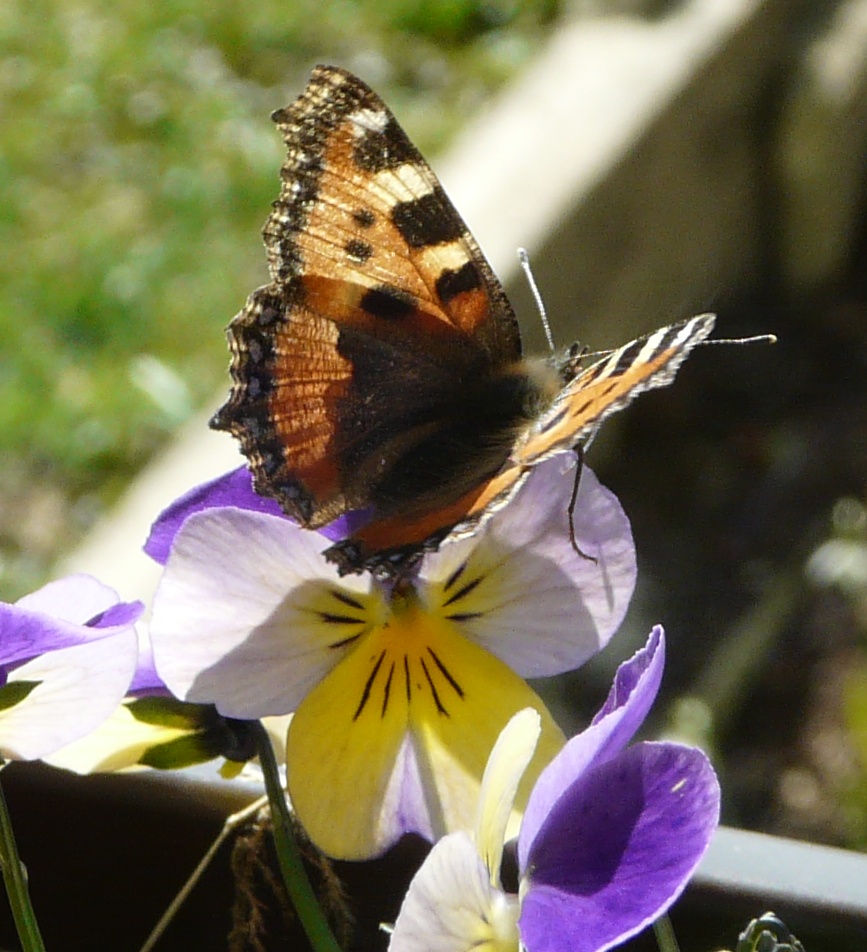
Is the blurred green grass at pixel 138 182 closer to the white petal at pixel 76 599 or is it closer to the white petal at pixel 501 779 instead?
the white petal at pixel 76 599

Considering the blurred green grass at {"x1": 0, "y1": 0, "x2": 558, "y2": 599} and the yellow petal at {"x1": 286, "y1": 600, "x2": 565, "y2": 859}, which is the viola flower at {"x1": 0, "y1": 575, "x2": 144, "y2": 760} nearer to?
→ the yellow petal at {"x1": 286, "y1": 600, "x2": 565, "y2": 859}

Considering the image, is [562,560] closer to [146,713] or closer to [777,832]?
[146,713]

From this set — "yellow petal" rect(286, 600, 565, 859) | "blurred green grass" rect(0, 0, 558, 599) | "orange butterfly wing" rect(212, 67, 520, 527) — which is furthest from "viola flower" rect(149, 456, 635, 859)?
"blurred green grass" rect(0, 0, 558, 599)

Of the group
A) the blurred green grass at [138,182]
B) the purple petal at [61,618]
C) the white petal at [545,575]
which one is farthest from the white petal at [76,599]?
the blurred green grass at [138,182]

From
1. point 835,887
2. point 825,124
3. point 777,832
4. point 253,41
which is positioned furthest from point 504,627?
point 253,41

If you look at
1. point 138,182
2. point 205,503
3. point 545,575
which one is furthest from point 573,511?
point 138,182

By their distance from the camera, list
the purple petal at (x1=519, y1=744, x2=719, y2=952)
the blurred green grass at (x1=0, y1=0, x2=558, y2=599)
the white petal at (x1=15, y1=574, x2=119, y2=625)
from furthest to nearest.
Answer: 1. the blurred green grass at (x1=0, y1=0, x2=558, y2=599)
2. the white petal at (x1=15, y1=574, x2=119, y2=625)
3. the purple petal at (x1=519, y1=744, x2=719, y2=952)
